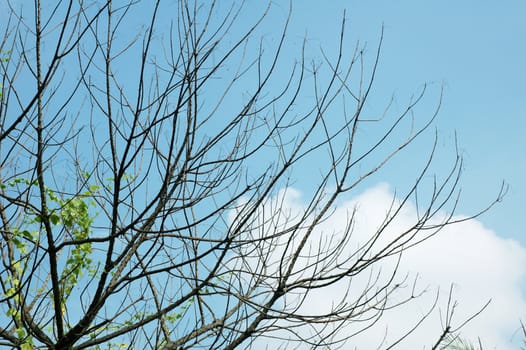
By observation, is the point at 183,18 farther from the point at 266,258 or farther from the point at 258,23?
the point at 266,258

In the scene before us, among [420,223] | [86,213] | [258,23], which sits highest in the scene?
[258,23]

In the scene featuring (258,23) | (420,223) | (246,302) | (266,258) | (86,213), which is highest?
(258,23)

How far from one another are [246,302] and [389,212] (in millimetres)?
841

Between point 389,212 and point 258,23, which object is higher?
point 258,23

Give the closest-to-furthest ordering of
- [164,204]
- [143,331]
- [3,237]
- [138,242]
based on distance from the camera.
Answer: [164,204] < [138,242] < [3,237] < [143,331]

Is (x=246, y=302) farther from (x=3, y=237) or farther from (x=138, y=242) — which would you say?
(x=3, y=237)

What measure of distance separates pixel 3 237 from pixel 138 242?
2.91 ft

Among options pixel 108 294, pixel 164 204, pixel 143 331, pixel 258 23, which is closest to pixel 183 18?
pixel 258 23

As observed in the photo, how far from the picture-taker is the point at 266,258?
379cm

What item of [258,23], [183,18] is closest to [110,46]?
[183,18]

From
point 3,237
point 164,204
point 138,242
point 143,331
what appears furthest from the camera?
point 143,331

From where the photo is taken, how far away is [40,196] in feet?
10.4

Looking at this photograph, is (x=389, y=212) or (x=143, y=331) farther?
(x=143, y=331)

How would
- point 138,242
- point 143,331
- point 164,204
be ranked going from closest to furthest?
point 164,204, point 138,242, point 143,331
